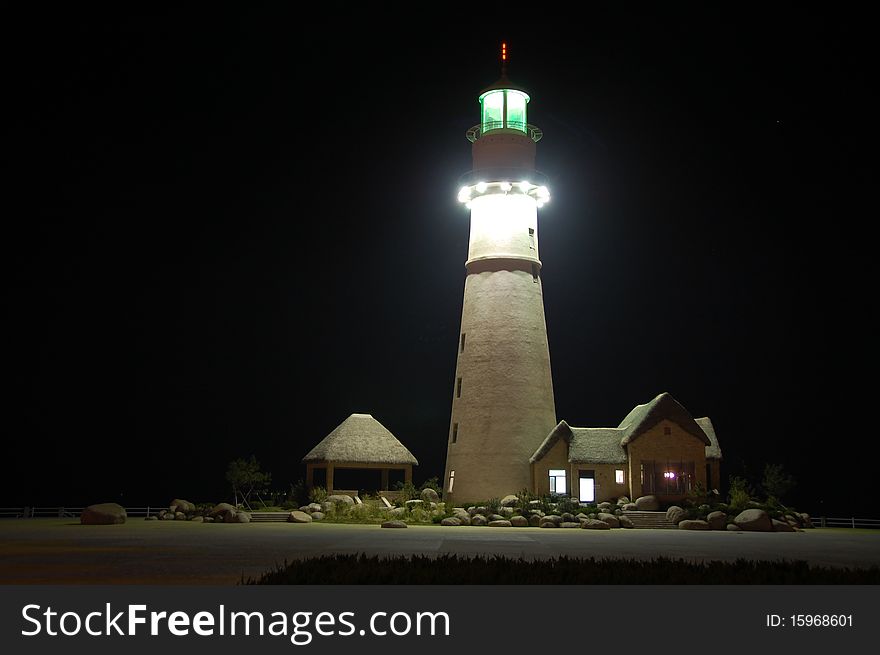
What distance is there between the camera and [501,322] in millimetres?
43969

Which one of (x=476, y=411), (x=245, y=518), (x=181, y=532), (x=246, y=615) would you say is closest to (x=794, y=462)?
(x=476, y=411)

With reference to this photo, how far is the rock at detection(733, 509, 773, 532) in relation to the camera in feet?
113

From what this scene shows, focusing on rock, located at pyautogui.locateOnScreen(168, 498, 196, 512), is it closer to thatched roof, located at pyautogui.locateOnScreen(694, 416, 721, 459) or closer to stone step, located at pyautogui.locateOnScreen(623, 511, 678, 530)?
stone step, located at pyautogui.locateOnScreen(623, 511, 678, 530)

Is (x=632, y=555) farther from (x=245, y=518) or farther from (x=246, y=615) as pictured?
(x=245, y=518)

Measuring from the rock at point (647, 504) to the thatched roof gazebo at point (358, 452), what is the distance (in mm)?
→ 12865

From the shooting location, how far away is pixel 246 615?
10078mm

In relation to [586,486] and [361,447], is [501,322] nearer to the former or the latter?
[586,486]

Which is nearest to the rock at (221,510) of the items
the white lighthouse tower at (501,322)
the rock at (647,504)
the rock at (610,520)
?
the white lighthouse tower at (501,322)

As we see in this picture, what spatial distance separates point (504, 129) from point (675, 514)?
836 inches

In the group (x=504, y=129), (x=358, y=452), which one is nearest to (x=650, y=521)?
(x=358, y=452)

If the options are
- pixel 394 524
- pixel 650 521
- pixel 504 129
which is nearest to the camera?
pixel 394 524

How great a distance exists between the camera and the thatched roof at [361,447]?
47062 mm

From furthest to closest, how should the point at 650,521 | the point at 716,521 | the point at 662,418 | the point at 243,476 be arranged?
the point at 243,476, the point at 662,418, the point at 650,521, the point at 716,521

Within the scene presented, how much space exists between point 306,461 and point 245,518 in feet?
31.5
